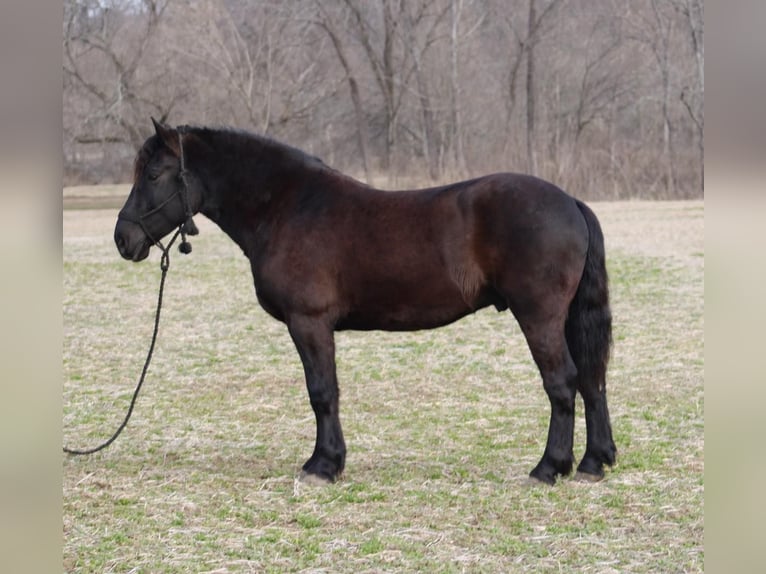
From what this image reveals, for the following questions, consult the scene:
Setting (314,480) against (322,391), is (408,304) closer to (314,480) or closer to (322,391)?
(322,391)

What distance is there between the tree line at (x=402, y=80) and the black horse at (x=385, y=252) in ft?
62.8

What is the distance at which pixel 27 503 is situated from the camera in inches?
33.3

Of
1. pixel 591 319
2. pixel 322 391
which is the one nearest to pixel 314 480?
pixel 322 391

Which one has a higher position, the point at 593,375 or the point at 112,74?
the point at 112,74

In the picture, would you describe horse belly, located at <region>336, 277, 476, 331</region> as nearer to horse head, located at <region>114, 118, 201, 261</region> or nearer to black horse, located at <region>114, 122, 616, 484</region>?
black horse, located at <region>114, 122, 616, 484</region>

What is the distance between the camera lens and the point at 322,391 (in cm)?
452

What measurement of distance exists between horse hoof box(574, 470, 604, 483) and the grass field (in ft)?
0.11

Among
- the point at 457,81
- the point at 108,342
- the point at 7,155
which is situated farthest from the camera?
the point at 457,81

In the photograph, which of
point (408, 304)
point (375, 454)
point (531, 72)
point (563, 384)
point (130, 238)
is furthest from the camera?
point (531, 72)

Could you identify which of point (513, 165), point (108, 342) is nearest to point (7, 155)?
point (108, 342)

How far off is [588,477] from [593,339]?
665 millimetres

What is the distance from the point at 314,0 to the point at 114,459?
22924 millimetres

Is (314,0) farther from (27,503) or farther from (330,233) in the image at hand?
(27,503)

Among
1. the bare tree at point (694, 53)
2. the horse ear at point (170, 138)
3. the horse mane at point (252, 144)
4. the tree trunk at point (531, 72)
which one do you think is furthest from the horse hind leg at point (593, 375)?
the bare tree at point (694, 53)
